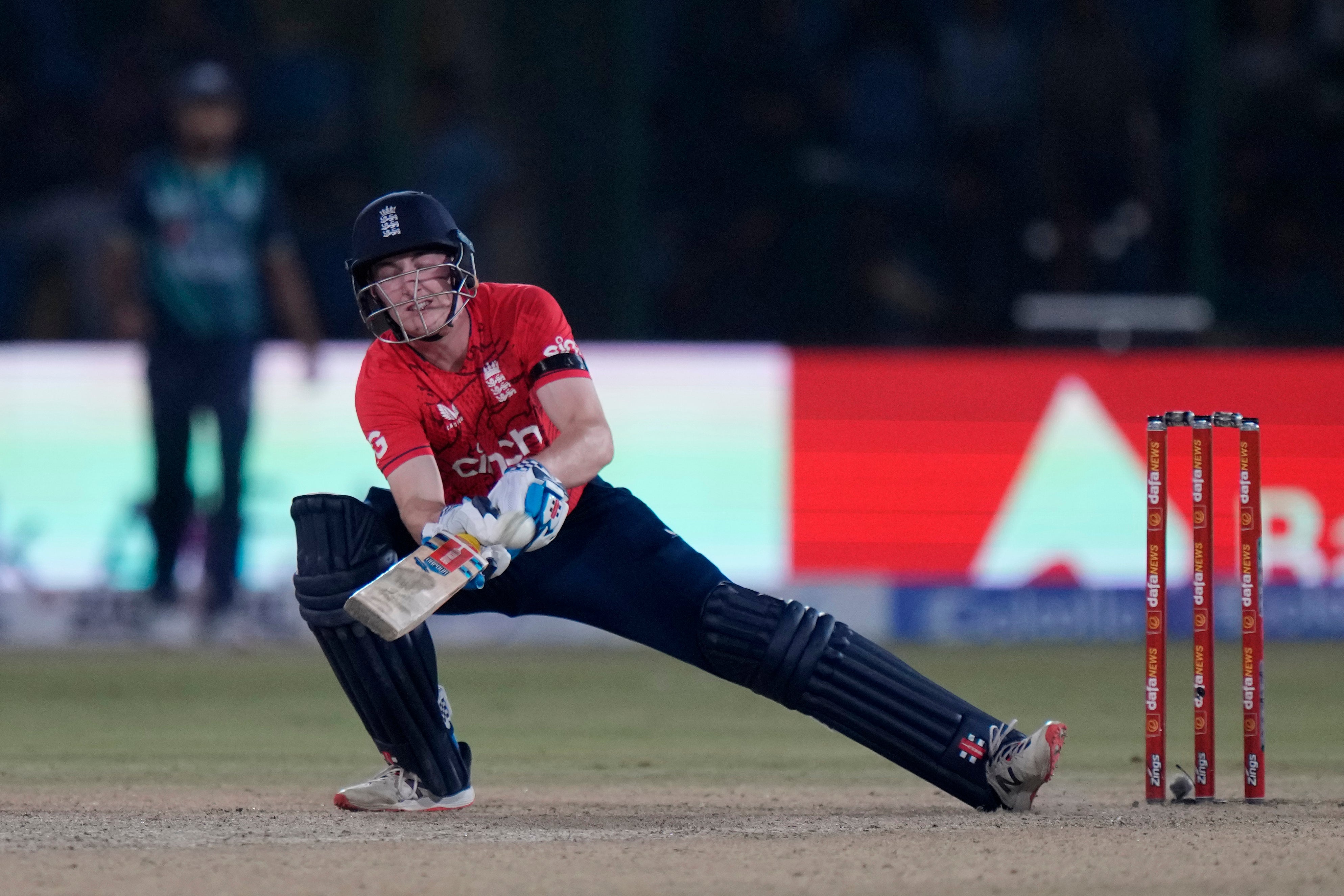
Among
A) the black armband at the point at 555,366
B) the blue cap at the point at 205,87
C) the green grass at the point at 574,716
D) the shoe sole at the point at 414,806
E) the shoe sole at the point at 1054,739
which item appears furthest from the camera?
the blue cap at the point at 205,87

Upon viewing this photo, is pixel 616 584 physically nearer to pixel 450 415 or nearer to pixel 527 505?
pixel 527 505

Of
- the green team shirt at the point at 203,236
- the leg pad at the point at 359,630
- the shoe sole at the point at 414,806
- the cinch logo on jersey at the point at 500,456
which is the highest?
the green team shirt at the point at 203,236

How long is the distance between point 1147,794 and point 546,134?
598cm

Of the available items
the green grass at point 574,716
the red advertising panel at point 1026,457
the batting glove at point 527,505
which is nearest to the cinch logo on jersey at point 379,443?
the batting glove at point 527,505

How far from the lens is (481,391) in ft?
15.3

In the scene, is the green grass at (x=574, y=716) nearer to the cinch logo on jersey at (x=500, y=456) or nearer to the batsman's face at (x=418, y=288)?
the cinch logo on jersey at (x=500, y=456)

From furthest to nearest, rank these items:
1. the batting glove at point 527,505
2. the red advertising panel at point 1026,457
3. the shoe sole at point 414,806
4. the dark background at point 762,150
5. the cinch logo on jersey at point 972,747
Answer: the dark background at point 762,150 → the red advertising panel at point 1026,457 → the shoe sole at point 414,806 → the cinch logo on jersey at point 972,747 → the batting glove at point 527,505

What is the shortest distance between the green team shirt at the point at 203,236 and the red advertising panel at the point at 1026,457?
2.62 meters

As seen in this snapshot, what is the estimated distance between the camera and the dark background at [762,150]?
32.3 ft

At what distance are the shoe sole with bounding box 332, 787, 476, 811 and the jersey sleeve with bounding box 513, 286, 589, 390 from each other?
1.04m

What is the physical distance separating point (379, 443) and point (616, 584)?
0.65 metres

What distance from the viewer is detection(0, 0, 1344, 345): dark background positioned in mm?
9852

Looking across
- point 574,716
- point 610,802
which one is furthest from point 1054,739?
point 574,716

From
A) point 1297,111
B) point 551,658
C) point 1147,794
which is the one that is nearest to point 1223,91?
point 1297,111
